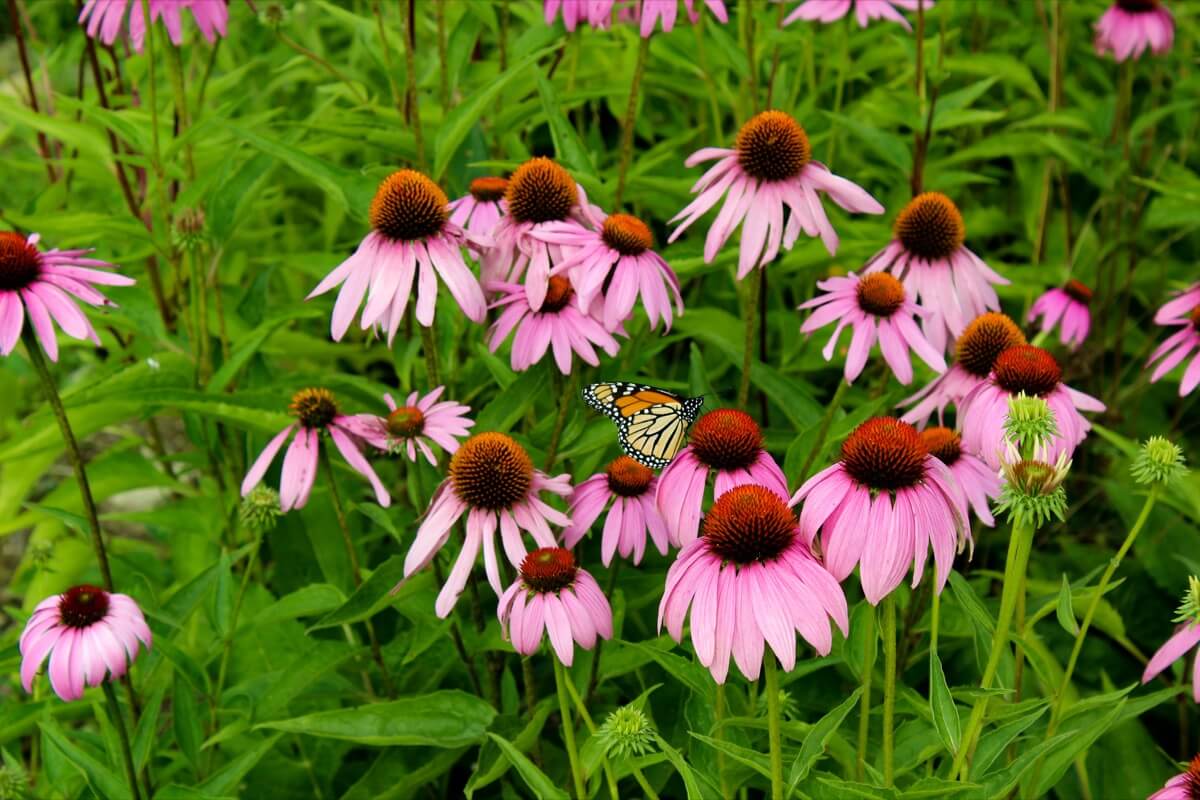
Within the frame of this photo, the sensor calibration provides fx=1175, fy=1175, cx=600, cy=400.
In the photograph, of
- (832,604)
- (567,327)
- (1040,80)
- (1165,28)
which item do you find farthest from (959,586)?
(1040,80)

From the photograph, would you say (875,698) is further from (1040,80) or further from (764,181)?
(1040,80)

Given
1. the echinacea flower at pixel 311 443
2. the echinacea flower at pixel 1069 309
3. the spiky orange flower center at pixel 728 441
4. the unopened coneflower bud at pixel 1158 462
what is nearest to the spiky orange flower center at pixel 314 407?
the echinacea flower at pixel 311 443

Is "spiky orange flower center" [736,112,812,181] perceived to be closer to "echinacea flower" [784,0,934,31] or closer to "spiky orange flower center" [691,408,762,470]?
"spiky orange flower center" [691,408,762,470]

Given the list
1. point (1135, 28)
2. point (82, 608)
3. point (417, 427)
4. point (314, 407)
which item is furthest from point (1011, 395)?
point (1135, 28)

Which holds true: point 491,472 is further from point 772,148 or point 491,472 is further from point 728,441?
point 772,148

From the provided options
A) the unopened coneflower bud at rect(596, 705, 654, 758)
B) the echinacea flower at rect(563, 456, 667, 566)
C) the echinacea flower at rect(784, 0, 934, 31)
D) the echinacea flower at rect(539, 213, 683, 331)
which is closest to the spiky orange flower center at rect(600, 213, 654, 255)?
the echinacea flower at rect(539, 213, 683, 331)

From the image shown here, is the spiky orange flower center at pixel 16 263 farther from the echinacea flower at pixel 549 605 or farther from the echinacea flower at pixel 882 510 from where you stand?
the echinacea flower at pixel 882 510

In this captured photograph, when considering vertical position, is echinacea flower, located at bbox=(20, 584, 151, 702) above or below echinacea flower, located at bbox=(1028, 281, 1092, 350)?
below
